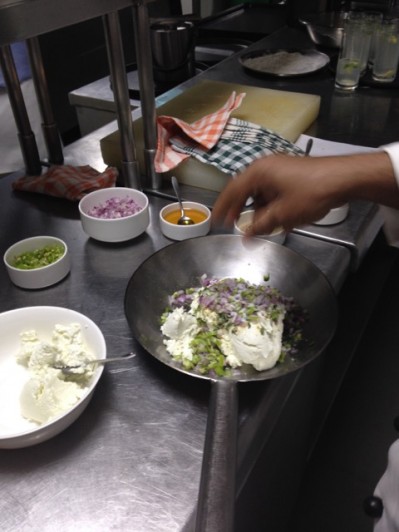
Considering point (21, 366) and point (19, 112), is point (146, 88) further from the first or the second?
point (21, 366)

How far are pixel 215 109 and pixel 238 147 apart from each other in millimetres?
321

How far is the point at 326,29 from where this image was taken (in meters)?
2.14

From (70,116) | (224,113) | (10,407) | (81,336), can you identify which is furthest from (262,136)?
(70,116)

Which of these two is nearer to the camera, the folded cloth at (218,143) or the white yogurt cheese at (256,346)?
the white yogurt cheese at (256,346)

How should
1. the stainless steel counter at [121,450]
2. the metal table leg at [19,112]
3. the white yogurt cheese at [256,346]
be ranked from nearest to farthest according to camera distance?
the stainless steel counter at [121,450]
the white yogurt cheese at [256,346]
the metal table leg at [19,112]

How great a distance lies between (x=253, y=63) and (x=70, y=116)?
1617mm

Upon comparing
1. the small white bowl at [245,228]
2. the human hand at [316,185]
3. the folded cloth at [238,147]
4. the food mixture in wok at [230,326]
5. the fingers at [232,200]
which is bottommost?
the small white bowl at [245,228]

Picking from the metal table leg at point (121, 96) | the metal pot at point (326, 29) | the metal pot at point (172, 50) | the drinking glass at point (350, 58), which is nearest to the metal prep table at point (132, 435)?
the metal table leg at point (121, 96)

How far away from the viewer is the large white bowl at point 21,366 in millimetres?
590

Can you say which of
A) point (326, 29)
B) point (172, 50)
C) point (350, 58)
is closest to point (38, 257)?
point (172, 50)

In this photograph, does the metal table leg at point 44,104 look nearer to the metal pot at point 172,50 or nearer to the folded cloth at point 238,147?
the folded cloth at point 238,147

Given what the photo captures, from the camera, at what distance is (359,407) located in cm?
146

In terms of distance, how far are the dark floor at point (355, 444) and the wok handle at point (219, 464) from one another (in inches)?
31.9

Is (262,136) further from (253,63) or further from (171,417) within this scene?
(253,63)
